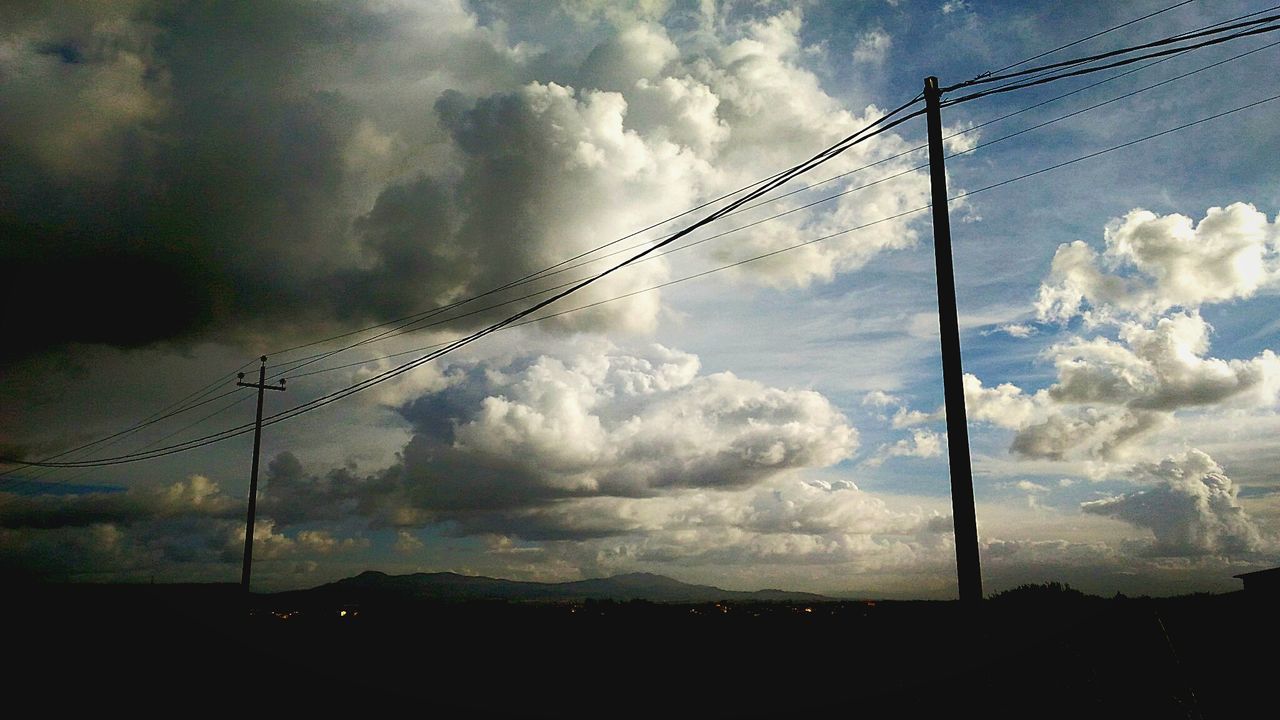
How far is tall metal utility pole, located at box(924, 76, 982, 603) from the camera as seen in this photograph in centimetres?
982

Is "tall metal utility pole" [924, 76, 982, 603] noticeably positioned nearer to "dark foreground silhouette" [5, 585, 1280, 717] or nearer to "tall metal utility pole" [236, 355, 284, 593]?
"dark foreground silhouette" [5, 585, 1280, 717]

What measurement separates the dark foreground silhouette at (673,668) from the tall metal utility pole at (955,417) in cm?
56

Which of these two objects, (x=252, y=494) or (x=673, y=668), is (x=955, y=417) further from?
(x=252, y=494)

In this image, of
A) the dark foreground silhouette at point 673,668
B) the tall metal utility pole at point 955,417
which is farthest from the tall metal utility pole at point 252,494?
the tall metal utility pole at point 955,417

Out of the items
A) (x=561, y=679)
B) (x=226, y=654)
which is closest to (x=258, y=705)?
(x=561, y=679)

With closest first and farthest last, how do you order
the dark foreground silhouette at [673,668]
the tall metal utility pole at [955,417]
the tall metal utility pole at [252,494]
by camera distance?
the tall metal utility pole at [955,417] < the dark foreground silhouette at [673,668] < the tall metal utility pole at [252,494]

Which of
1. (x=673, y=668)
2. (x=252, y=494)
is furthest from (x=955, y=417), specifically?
(x=252, y=494)

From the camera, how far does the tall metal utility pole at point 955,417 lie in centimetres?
982

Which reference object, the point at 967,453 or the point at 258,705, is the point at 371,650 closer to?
the point at 258,705

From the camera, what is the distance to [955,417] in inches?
393

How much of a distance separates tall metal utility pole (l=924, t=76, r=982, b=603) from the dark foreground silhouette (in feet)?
1.83

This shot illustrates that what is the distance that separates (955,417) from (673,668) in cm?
1093

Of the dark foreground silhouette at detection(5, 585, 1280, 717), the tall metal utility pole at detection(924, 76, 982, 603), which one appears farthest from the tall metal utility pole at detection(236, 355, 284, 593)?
the tall metal utility pole at detection(924, 76, 982, 603)

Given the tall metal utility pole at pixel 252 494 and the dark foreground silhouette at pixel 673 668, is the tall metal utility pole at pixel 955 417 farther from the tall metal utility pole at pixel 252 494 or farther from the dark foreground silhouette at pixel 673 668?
the tall metal utility pole at pixel 252 494
